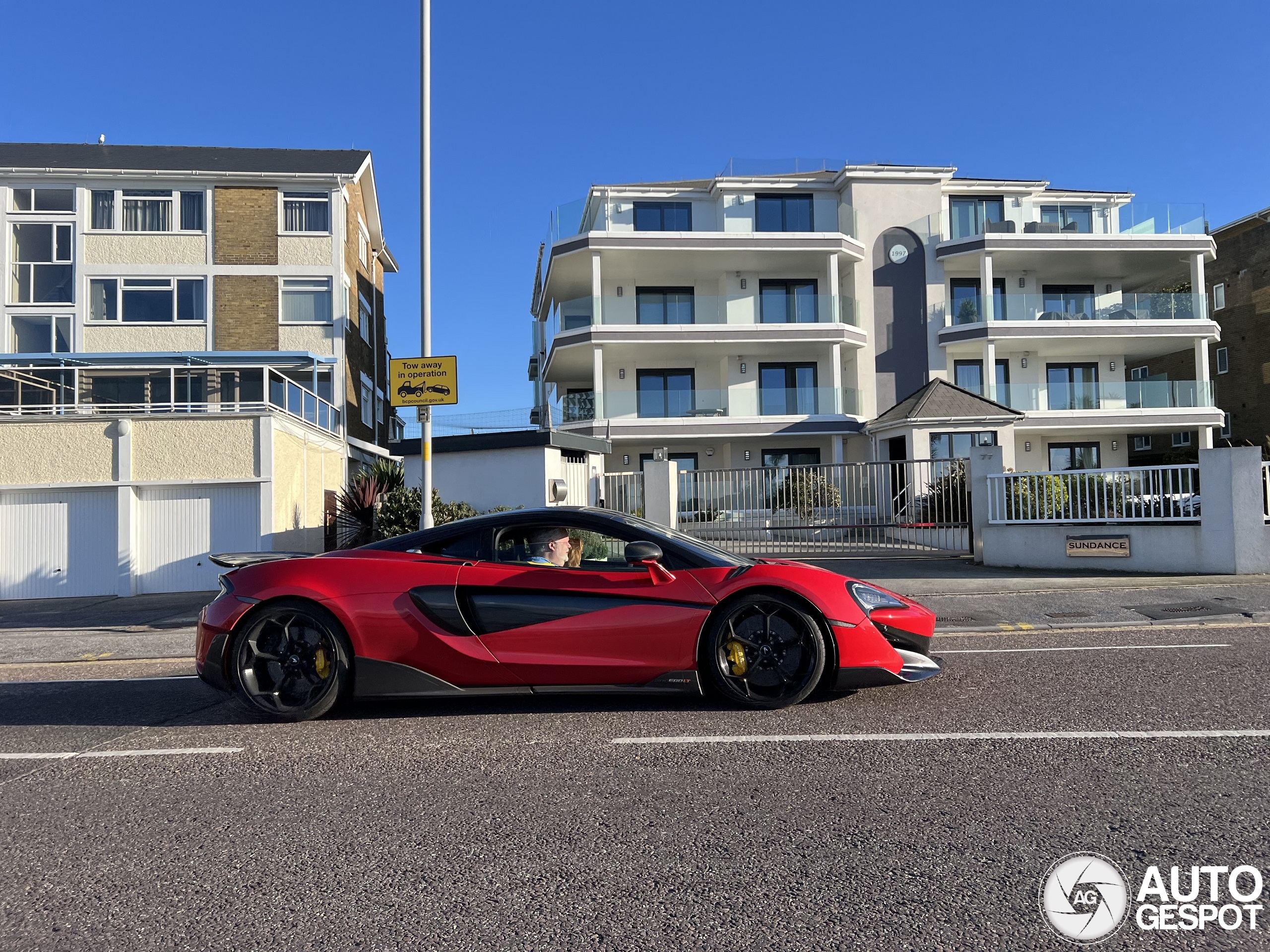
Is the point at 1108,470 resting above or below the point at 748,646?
above

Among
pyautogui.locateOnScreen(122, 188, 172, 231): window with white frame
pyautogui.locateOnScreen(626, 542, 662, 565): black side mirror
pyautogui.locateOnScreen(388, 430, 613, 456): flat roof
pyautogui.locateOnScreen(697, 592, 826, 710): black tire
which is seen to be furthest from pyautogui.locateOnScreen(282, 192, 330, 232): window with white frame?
pyautogui.locateOnScreen(697, 592, 826, 710): black tire

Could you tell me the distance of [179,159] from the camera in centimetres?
2762

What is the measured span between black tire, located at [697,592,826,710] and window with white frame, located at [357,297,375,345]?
1054 inches

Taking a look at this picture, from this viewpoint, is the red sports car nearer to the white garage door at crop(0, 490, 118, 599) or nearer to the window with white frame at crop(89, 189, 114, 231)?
the white garage door at crop(0, 490, 118, 599)

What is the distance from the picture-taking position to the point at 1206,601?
10070 mm

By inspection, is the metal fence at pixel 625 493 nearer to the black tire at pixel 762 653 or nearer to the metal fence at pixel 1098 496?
the metal fence at pixel 1098 496

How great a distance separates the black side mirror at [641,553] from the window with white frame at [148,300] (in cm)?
2496

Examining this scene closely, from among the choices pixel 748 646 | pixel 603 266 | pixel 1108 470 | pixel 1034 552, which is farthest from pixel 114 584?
pixel 603 266

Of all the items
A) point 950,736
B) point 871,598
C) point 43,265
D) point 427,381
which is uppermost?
point 43,265

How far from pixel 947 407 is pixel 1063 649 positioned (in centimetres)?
2097

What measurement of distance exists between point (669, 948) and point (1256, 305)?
43710mm

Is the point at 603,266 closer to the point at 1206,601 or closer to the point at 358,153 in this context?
the point at 358,153

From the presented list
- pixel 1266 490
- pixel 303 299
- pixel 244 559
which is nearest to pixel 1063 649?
pixel 244 559

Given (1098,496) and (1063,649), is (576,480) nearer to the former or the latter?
(1098,496)
